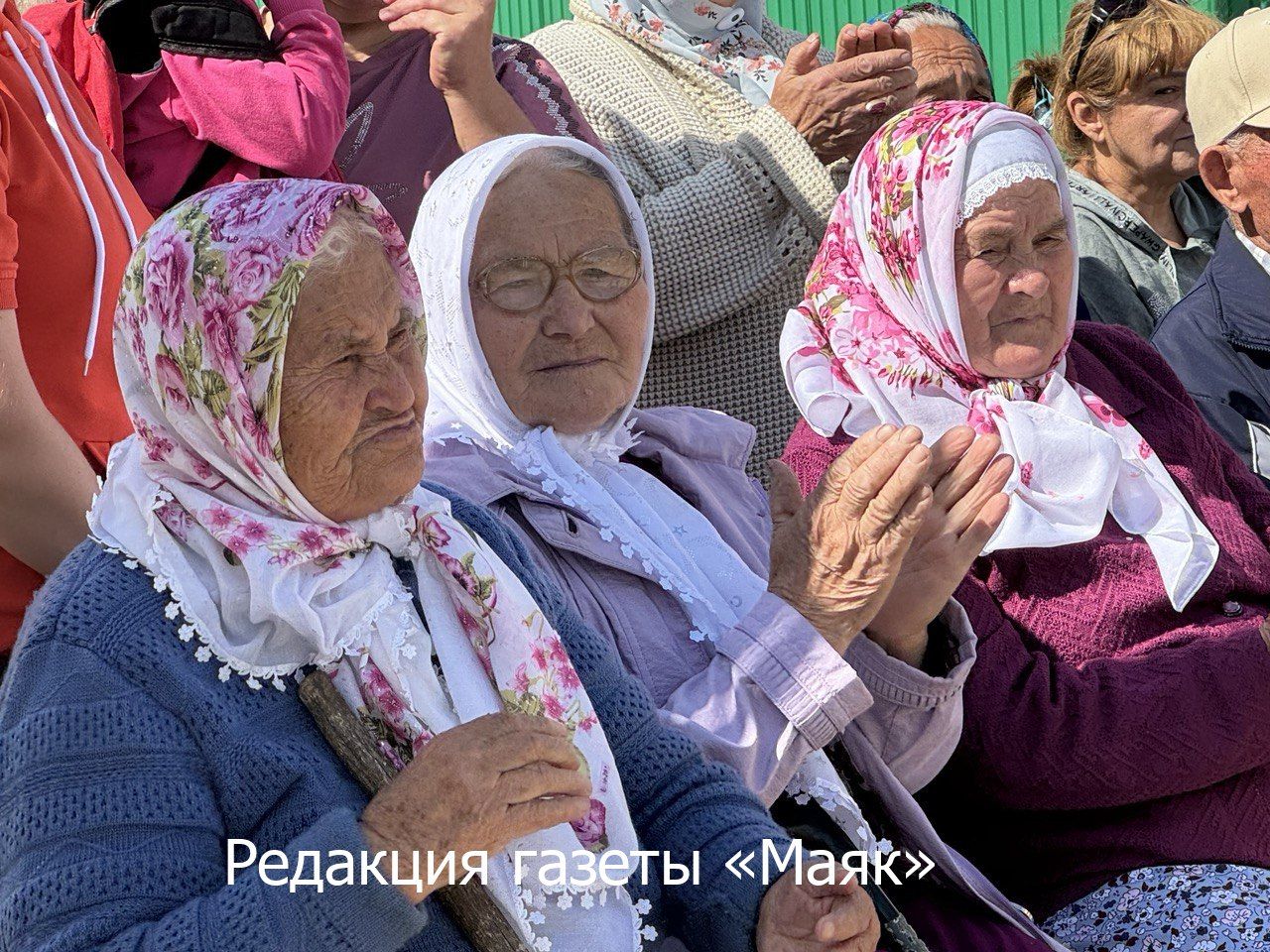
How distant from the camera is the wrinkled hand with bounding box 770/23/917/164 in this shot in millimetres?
3812

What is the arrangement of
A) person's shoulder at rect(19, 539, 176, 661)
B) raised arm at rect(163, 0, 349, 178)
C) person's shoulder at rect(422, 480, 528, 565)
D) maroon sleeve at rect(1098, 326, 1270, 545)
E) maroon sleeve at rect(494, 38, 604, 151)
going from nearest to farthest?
person's shoulder at rect(19, 539, 176, 661), person's shoulder at rect(422, 480, 528, 565), raised arm at rect(163, 0, 349, 178), maroon sleeve at rect(1098, 326, 1270, 545), maroon sleeve at rect(494, 38, 604, 151)

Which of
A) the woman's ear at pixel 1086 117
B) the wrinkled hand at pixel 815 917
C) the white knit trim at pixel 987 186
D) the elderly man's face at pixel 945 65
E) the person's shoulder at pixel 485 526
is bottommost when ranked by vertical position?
the woman's ear at pixel 1086 117

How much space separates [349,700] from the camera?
1.96 metres

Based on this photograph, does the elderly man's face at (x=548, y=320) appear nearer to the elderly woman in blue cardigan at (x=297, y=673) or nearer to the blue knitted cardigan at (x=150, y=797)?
the elderly woman in blue cardigan at (x=297, y=673)

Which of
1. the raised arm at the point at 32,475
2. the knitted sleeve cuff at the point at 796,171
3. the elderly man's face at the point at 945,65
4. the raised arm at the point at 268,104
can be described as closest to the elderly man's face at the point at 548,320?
the raised arm at the point at 268,104

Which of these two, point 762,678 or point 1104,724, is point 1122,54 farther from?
point 762,678

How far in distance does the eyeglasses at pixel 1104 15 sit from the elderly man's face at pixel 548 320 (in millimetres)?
2862

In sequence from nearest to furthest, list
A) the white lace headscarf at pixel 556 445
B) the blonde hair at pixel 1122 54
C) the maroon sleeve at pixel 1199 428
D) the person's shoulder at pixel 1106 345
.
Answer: the white lace headscarf at pixel 556 445, the maroon sleeve at pixel 1199 428, the person's shoulder at pixel 1106 345, the blonde hair at pixel 1122 54

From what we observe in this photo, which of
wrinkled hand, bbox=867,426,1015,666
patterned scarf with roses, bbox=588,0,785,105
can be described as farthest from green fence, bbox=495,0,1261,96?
wrinkled hand, bbox=867,426,1015,666

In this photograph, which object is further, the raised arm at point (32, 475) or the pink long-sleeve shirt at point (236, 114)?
the pink long-sleeve shirt at point (236, 114)

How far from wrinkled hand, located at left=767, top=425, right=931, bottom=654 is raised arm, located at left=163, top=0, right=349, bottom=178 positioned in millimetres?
1272

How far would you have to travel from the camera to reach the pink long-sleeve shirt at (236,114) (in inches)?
118

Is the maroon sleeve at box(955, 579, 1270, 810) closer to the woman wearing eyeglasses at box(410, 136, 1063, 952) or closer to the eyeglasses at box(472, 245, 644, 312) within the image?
the woman wearing eyeglasses at box(410, 136, 1063, 952)

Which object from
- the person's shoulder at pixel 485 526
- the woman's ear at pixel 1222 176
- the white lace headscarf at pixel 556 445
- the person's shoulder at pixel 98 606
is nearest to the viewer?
the person's shoulder at pixel 98 606
